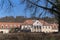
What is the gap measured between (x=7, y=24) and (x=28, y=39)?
93436 mm

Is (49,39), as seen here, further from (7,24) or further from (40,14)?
(7,24)

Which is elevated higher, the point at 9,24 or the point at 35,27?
the point at 35,27

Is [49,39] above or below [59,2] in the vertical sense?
below

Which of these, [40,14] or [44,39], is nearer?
[44,39]

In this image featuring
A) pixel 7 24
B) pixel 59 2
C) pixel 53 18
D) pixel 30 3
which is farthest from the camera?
pixel 7 24

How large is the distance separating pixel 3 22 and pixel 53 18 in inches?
3386

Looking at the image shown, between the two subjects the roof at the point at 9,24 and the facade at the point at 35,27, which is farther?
the roof at the point at 9,24

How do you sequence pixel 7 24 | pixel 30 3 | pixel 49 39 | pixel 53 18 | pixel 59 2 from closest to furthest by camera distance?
pixel 49 39 < pixel 59 2 < pixel 30 3 < pixel 53 18 < pixel 7 24

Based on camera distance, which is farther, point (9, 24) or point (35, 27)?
point (9, 24)

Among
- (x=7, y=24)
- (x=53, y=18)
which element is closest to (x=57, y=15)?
(x=53, y=18)

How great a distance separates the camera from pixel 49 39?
40.9 feet

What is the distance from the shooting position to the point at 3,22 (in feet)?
352

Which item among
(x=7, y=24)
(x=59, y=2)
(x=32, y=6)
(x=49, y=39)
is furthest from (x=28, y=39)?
(x=7, y=24)

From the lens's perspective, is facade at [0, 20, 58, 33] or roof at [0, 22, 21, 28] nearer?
facade at [0, 20, 58, 33]
